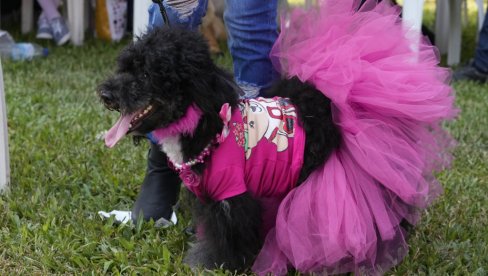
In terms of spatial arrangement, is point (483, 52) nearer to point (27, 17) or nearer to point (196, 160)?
point (196, 160)

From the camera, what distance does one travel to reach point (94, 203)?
2.36m

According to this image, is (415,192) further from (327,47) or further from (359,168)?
(327,47)

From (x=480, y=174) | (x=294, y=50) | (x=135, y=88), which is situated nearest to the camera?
(x=135, y=88)

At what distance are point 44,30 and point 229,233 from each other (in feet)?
12.7

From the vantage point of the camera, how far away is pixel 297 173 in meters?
1.80

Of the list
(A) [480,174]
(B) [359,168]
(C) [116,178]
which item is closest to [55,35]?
(C) [116,178]

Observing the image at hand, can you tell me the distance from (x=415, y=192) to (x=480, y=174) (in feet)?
3.57

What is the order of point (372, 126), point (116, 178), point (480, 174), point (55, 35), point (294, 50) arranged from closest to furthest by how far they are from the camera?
point (372, 126) < point (294, 50) < point (116, 178) < point (480, 174) < point (55, 35)

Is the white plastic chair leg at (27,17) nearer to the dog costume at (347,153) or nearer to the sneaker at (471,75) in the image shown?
the sneaker at (471,75)

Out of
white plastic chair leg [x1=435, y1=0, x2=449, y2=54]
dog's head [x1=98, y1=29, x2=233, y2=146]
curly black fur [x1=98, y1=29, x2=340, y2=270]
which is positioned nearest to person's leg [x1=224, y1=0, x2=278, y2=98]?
curly black fur [x1=98, y1=29, x2=340, y2=270]

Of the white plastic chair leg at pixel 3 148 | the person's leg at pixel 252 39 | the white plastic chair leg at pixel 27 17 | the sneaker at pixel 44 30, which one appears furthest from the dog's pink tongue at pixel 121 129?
the white plastic chair leg at pixel 27 17

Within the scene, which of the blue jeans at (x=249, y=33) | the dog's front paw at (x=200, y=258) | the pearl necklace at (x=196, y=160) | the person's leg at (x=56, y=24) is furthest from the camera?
the person's leg at (x=56, y=24)

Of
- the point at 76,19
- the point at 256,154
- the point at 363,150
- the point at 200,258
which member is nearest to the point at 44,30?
the point at 76,19

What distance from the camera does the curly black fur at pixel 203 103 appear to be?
1621 millimetres
